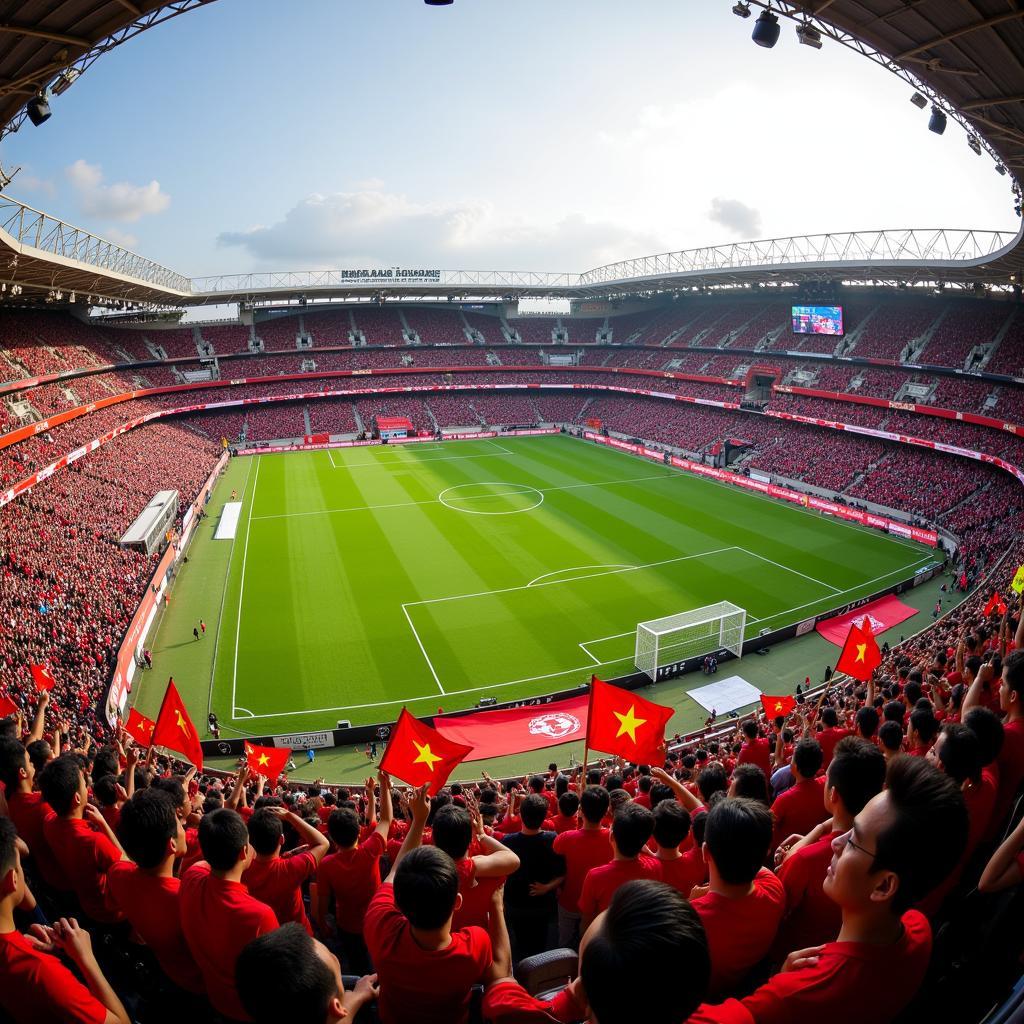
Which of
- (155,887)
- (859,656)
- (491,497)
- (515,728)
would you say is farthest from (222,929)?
(491,497)

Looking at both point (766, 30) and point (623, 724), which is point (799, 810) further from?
point (766, 30)

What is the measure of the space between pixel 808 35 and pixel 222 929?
62.8 feet

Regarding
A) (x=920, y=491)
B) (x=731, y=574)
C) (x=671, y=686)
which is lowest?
(x=671, y=686)

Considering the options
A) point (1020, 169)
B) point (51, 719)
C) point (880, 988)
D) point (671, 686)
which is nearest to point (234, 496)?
point (51, 719)

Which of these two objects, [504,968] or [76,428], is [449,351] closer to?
[76,428]

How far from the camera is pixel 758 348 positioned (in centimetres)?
6078

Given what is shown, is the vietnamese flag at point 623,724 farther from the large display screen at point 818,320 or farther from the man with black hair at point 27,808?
the large display screen at point 818,320

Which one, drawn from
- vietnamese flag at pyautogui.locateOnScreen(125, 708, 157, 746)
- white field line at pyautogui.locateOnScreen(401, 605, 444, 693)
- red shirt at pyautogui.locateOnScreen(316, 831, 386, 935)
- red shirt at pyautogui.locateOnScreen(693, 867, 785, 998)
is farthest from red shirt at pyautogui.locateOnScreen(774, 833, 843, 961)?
white field line at pyautogui.locateOnScreen(401, 605, 444, 693)

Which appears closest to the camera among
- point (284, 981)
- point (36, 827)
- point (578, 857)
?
point (284, 981)

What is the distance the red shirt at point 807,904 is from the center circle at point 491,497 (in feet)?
126

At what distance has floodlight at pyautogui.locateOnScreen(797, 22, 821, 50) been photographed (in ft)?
47.9

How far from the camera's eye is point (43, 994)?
10.5 ft

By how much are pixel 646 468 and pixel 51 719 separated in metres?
46.1

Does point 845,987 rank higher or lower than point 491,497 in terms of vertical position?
higher
